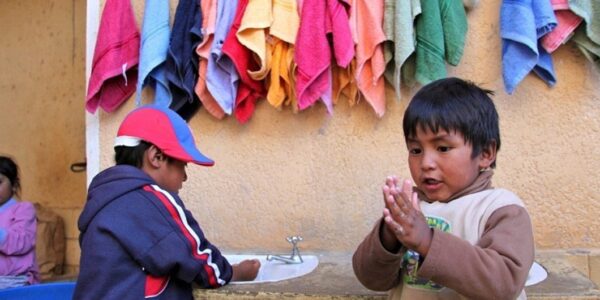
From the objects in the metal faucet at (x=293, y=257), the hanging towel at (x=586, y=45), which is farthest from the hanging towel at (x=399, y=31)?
the metal faucet at (x=293, y=257)

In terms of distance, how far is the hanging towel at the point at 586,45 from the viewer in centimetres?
212

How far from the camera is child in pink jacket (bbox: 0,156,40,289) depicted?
2709 millimetres

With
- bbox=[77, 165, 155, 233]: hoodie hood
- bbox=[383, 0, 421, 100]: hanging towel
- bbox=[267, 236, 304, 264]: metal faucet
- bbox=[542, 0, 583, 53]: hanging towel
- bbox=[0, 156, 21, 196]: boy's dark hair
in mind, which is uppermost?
bbox=[542, 0, 583, 53]: hanging towel

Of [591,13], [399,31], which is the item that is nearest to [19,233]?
[399,31]

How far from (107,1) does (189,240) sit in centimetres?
136

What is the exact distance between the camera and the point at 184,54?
243cm

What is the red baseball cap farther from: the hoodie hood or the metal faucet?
the metal faucet

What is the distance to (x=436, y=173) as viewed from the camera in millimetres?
1229

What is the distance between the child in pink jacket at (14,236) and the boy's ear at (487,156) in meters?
2.26

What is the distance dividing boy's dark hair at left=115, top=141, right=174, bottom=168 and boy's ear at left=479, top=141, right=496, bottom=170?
0.97m

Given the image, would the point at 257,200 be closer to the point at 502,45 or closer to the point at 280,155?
the point at 280,155

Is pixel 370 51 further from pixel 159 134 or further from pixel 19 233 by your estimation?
pixel 19 233

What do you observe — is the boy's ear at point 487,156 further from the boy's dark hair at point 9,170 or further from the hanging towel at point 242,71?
the boy's dark hair at point 9,170

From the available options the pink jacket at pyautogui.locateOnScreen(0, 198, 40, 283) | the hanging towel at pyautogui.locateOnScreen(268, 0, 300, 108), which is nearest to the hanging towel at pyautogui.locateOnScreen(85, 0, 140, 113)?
the hanging towel at pyautogui.locateOnScreen(268, 0, 300, 108)
